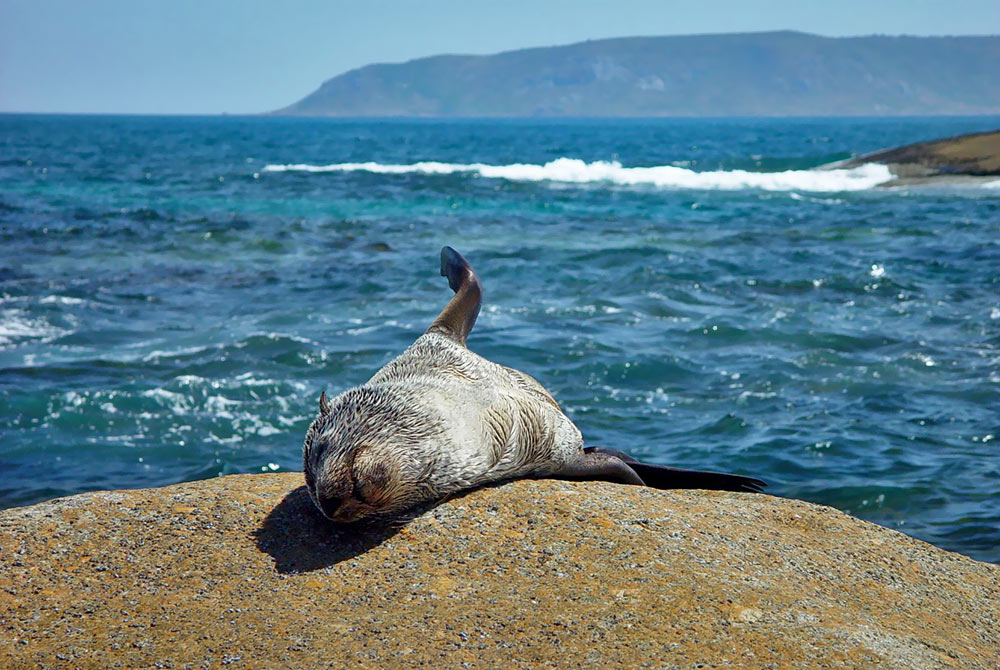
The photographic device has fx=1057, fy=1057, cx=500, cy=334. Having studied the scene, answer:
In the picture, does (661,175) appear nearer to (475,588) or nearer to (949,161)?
(949,161)

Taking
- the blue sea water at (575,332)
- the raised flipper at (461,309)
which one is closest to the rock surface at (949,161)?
the blue sea water at (575,332)

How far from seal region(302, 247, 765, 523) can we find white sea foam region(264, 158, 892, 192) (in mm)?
28815

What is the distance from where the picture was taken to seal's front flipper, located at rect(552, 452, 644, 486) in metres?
6.03

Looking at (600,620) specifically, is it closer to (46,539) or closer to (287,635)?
(287,635)

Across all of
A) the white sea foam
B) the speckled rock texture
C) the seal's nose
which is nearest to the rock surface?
the white sea foam

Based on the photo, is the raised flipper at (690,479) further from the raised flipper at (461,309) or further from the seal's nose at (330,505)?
the seal's nose at (330,505)

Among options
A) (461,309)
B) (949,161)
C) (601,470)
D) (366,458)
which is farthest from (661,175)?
(366,458)

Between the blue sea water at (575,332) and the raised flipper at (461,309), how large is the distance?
2.28m

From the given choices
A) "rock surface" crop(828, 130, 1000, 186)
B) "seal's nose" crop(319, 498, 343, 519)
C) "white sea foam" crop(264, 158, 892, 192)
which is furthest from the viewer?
"white sea foam" crop(264, 158, 892, 192)

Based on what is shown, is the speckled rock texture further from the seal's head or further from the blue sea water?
the blue sea water

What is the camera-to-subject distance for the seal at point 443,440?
448cm

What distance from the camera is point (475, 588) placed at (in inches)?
167

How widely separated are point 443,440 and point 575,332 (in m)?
8.24

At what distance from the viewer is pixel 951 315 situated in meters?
13.5
